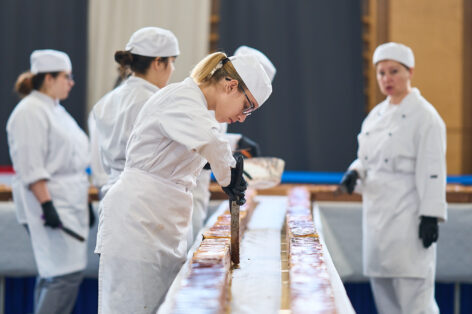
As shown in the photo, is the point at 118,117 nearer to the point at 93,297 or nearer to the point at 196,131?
the point at 196,131

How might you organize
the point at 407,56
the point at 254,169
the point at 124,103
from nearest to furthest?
1. the point at 124,103
2. the point at 254,169
3. the point at 407,56

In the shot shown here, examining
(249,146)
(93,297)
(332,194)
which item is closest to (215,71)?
(249,146)

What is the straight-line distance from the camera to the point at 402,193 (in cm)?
272

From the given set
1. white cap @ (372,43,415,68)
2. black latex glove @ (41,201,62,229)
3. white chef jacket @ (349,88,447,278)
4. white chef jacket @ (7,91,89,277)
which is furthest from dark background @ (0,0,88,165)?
white chef jacket @ (349,88,447,278)

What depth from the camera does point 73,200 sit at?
294cm

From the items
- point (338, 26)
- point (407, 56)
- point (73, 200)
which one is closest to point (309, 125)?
point (338, 26)

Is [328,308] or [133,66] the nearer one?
[328,308]

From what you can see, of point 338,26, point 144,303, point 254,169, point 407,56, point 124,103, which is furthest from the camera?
point 338,26

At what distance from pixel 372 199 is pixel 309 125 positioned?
246cm

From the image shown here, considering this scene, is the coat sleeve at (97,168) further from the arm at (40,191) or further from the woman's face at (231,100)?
the woman's face at (231,100)

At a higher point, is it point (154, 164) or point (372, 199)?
point (154, 164)

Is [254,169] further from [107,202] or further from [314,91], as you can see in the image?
[314,91]

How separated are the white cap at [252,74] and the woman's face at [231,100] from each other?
0.02 m

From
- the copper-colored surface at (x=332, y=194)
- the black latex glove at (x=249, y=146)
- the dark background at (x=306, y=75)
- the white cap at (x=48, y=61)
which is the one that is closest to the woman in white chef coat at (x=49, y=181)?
the white cap at (x=48, y=61)
